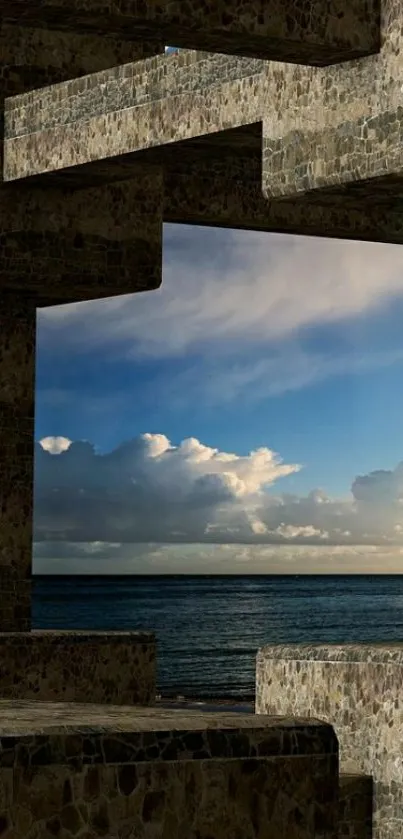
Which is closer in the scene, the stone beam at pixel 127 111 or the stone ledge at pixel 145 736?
the stone ledge at pixel 145 736

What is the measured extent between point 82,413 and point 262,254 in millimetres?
8224

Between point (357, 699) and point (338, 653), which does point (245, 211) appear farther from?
point (357, 699)

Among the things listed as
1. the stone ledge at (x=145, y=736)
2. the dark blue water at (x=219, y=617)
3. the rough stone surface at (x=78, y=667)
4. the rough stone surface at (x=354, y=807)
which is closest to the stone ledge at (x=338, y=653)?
the rough stone surface at (x=354, y=807)

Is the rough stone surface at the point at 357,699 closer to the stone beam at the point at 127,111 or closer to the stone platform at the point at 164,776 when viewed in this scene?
the stone beam at the point at 127,111

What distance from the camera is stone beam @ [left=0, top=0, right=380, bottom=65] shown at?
1174 centimetres

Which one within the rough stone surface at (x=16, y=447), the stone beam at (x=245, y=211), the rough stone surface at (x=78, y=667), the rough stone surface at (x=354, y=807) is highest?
the stone beam at (x=245, y=211)

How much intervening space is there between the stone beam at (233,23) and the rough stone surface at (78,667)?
639cm

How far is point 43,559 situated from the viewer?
65.6 metres

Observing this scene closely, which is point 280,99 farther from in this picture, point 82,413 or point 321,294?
point 82,413

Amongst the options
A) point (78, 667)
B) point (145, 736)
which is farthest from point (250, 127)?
point (145, 736)

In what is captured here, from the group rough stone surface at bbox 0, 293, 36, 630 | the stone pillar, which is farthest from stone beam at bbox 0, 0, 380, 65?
rough stone surface at bbox 0, 293, 36, 630

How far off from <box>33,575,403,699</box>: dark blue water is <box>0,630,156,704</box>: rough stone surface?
125 ft

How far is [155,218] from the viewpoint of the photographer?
1775cm

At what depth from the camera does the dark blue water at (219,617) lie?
6353cm
